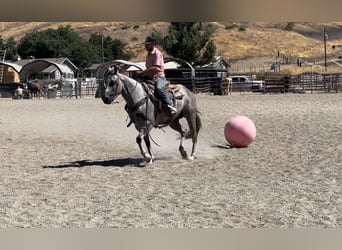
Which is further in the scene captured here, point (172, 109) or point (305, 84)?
point (305, 84)

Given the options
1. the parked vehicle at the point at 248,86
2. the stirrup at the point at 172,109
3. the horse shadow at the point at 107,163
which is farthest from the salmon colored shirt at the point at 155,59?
the parked vehicle at the point at 248,86

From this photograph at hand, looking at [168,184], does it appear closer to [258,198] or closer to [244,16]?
[258,198]

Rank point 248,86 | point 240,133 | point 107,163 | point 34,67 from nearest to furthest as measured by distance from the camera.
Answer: point 107,163 → point 240,133 → point 248,86 → point 34,67

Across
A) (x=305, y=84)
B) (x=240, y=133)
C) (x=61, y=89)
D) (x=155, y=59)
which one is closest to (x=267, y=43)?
(x=305, y=84)

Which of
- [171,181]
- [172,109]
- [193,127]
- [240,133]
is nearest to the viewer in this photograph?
[171,181]

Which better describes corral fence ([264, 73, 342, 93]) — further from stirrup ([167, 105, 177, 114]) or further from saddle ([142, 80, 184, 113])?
stirrup ([167, 105, 177, 114])

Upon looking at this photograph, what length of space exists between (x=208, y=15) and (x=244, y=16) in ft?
0.23

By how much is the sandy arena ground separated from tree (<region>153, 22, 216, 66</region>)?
49209mm

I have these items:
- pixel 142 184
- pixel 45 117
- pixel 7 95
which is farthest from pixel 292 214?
pixel 7 95

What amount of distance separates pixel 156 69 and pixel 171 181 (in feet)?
7.25

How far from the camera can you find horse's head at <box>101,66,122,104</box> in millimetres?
9156

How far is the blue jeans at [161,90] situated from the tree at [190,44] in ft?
176

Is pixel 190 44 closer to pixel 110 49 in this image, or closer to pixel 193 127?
pixel 110 49

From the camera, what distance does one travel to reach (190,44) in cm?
6338
